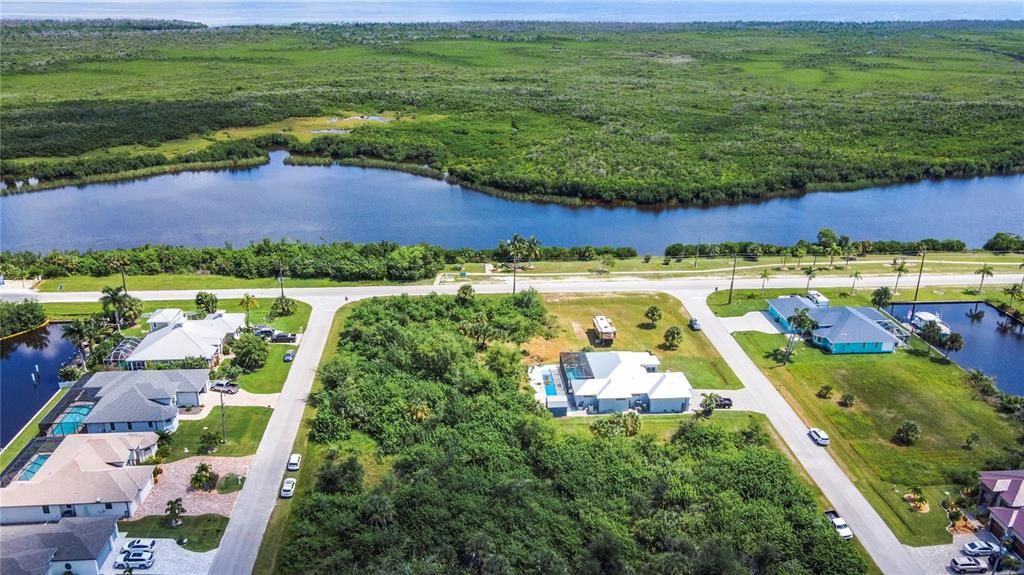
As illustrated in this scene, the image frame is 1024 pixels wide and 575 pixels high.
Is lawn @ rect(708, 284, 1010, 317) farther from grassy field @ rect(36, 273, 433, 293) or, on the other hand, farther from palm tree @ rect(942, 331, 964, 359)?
grassy field @ rect(36, 273, 433, 293)

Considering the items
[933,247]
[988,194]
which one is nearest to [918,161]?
[988,194]

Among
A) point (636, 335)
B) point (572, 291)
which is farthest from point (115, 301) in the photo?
point (636, 335)

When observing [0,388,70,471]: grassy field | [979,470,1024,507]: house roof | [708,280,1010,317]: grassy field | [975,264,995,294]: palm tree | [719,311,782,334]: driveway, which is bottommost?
[0,388,70,471]: grassy field

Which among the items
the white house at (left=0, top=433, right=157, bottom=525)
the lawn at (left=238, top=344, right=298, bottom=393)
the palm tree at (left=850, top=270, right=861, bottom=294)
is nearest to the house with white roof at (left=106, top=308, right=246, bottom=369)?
the lawn at (left=238, top=344, right=298, bottom=393)

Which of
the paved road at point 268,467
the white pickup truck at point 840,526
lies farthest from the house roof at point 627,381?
the paved road at point 268,467

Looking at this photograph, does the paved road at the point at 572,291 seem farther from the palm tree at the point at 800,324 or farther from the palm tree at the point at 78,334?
the palm tree at the point at 78,334
